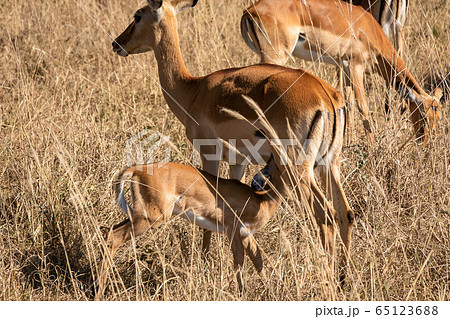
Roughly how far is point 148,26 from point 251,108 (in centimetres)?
114

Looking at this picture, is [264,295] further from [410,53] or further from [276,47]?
[410,53]

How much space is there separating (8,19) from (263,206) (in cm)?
378

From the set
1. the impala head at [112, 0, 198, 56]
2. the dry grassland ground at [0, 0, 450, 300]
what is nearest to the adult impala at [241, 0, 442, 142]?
the dry grassland ground at [0, 0, 450, 300]

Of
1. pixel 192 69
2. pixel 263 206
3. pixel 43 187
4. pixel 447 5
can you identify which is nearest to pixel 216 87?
pixel 263 206

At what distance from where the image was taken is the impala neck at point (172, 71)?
14.9ft

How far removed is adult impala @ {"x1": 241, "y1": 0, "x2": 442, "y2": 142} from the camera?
5.34 m

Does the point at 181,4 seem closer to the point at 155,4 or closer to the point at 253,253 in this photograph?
the point at 155,4

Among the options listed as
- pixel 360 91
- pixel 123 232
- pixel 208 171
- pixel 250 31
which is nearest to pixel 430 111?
pixel 360 91

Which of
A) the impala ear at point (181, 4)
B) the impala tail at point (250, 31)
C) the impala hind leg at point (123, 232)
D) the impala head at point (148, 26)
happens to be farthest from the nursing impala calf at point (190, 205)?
the impala tail at point (250, 31)

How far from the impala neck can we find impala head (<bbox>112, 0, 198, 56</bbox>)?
4 cm

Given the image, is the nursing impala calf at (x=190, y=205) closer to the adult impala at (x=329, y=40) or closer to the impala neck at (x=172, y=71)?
the impala neck at (x=172, y=71)

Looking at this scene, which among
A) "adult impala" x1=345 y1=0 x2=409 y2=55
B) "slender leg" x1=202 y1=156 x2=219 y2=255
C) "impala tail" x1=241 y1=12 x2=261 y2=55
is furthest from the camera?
"adult impala" x1=345 y1=0 x2=409 y2=55

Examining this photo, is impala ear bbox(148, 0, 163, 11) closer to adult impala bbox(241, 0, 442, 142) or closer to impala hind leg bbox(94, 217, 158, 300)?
adult impala bbox(241, 0, 442, 142)

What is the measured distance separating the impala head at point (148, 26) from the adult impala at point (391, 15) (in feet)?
7.99
